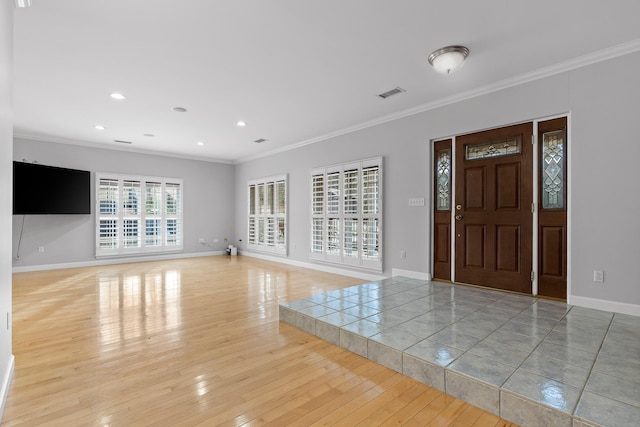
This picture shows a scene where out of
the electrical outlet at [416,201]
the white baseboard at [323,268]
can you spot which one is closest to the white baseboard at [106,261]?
the white baseboard at [323,268]

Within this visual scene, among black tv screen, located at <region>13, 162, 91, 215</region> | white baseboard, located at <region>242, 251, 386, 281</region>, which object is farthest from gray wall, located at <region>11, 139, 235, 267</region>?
white baseboard, located at <region>242, 251, 386, 281</region>

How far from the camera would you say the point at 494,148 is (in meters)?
3.97

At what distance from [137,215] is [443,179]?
266 inches

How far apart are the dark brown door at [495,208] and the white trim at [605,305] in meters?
0.45

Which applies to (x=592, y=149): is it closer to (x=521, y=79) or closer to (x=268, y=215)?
(x=521, y=79)

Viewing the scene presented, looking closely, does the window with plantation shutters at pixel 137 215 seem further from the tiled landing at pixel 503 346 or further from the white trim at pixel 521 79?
the tiled landing at pixel 503 346

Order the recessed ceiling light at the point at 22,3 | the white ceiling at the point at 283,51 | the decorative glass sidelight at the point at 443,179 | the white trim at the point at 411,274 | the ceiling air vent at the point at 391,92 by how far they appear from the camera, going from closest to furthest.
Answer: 1. the recessed ceiling light at the point at 22,3
2. the white ceiling at the point at 283,51
3. the ceiling air vent at the point at 391,92
4. the decorative glass sidelight at the point at 443,179
5. the white trim at the point at 411,274

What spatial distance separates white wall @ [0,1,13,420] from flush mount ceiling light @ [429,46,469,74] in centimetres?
326

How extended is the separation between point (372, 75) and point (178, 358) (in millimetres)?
3406

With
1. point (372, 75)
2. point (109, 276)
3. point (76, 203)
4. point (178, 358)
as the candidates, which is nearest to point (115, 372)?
point (178, 358)

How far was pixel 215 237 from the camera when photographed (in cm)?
864

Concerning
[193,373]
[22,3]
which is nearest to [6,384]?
[193,373]

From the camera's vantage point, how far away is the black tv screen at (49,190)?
18.3 ft

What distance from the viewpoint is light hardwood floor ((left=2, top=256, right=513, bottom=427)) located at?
1.70m
